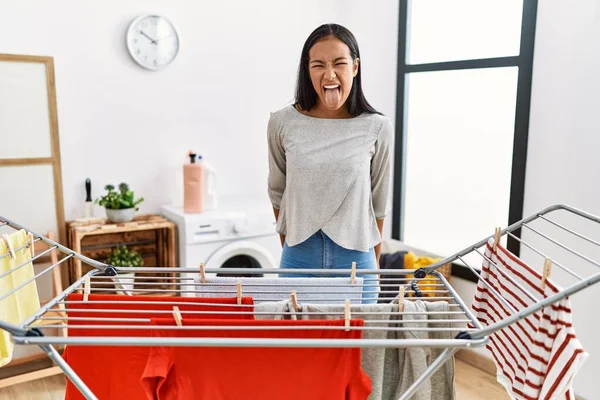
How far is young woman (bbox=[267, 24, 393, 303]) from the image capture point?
1.77 meters

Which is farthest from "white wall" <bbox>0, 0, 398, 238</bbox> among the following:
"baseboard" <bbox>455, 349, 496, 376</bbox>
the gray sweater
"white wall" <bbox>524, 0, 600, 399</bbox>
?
the gray sweater

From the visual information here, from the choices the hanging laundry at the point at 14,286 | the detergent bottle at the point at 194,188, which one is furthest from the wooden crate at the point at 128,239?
the hanging laundry at the point at 14,286

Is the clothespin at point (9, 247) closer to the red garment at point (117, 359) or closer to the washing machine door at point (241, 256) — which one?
the red garment at point (117, 359)

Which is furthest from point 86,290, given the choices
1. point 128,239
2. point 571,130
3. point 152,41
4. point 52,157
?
point 571,130

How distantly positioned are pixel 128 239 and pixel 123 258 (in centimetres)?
14

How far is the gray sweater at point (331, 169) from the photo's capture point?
1.82 meters

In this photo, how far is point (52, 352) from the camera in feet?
4.02

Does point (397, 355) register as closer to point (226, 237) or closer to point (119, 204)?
point (226, 237)

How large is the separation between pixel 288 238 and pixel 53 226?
6.17 ft

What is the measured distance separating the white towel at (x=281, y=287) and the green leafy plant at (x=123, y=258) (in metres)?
1.64

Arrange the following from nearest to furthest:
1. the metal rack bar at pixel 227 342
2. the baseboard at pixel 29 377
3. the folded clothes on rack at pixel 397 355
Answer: the metal rack bar at pixel 227 342 → the folded clothes on rack at pixel 397 355 → the baseboard at pixel 29 377

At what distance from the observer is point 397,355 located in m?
1.43

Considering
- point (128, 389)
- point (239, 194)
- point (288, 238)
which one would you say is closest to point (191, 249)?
point (239, 194)

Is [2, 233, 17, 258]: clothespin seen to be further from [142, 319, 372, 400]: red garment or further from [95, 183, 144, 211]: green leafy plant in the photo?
[95, 183, 144, 211]: green leafy plant
